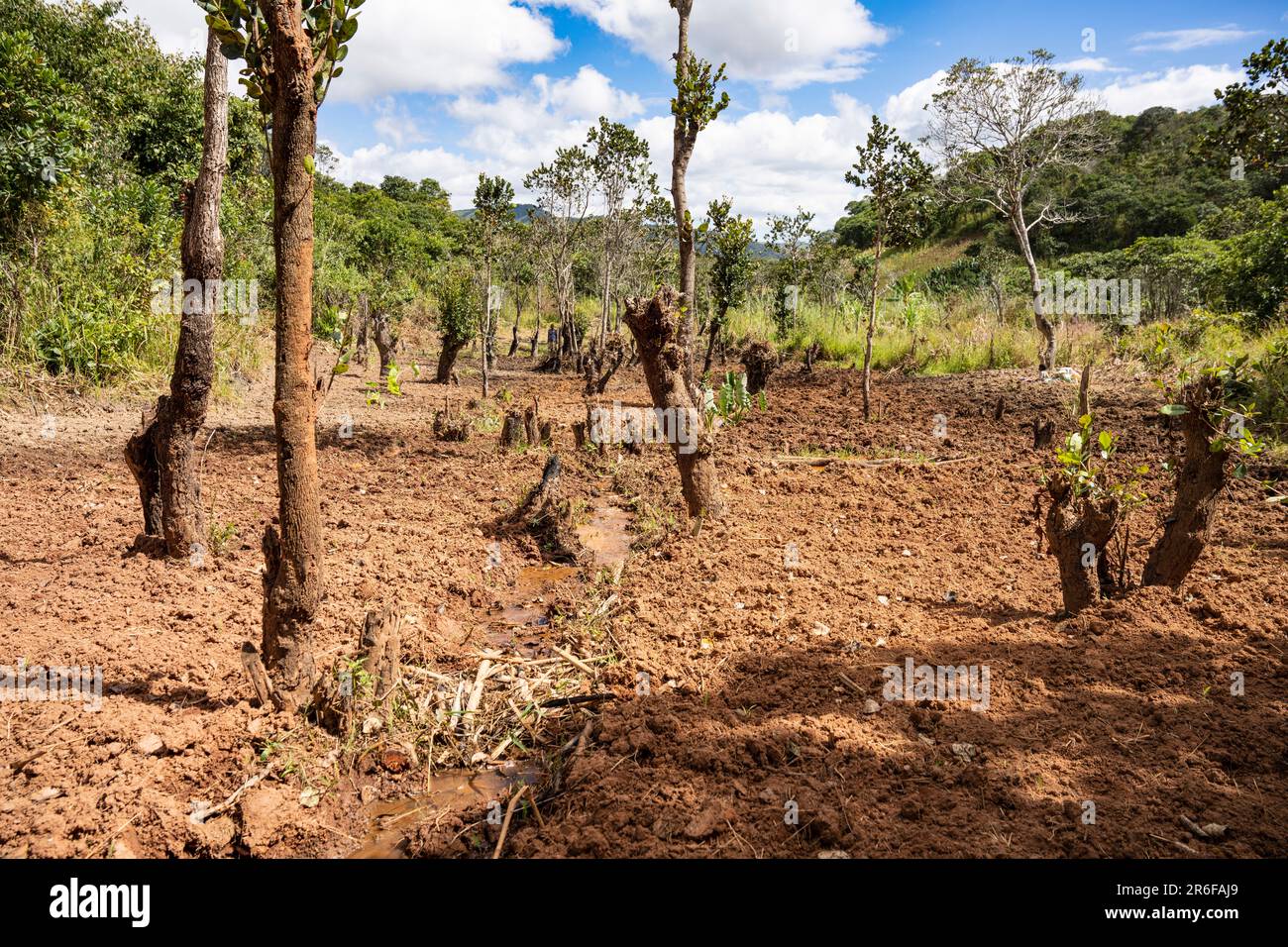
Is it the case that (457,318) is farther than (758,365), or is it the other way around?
(457,318)

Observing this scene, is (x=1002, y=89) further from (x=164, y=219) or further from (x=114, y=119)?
(x=114, y=119)

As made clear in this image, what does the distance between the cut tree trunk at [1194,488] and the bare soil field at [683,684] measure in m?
0.21

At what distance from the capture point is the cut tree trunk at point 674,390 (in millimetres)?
5887

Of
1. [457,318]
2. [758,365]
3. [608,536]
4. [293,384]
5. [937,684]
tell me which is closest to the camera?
[293,384]

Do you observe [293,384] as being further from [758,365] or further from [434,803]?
[758,365]

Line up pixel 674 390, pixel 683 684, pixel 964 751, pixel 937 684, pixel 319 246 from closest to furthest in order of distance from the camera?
1. pixel 964 751
2. pixel 937 684
3. pixel 683 684
4. pixel 674 390
5. pixel 319 246

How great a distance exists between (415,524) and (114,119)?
43.5 feet

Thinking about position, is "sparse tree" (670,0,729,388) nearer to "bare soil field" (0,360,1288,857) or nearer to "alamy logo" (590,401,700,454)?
"alamy logo" (590,401,700,454)

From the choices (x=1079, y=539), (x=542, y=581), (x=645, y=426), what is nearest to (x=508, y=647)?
(x=542, y=581)

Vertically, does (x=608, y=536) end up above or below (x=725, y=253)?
below
